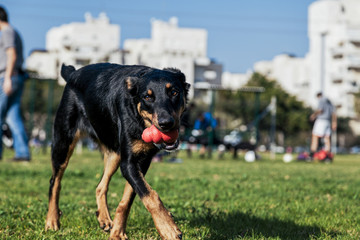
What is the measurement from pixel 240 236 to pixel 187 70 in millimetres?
115626

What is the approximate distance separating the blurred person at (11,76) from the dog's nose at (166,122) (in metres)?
6.22

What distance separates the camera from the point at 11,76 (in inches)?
372

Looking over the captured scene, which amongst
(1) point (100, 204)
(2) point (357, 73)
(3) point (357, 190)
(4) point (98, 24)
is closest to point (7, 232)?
(1) point (100, 204)

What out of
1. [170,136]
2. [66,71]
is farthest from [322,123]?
[170,136]

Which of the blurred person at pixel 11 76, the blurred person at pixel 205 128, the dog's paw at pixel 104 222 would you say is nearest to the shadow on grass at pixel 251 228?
the dog's paw at pixel 104 222

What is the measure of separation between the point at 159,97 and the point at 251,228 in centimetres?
146

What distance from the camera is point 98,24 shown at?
5049 inches

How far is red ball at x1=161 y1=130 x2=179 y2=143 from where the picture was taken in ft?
12.6

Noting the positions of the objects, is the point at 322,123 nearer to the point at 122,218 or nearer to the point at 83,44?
the point at 122,218

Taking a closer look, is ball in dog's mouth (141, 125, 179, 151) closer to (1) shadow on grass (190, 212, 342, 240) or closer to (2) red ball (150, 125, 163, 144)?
(2) red ball (150, 125, 163, 144)

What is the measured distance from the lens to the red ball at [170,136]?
3.83 meters

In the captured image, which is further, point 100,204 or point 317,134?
point 317,134

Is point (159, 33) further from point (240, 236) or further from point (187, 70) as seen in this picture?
point (240, 236)

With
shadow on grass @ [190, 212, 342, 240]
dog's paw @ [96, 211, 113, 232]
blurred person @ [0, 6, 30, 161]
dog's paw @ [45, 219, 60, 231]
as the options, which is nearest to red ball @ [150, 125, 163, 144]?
shadow on grass @ [190, 212, 342, 240]
